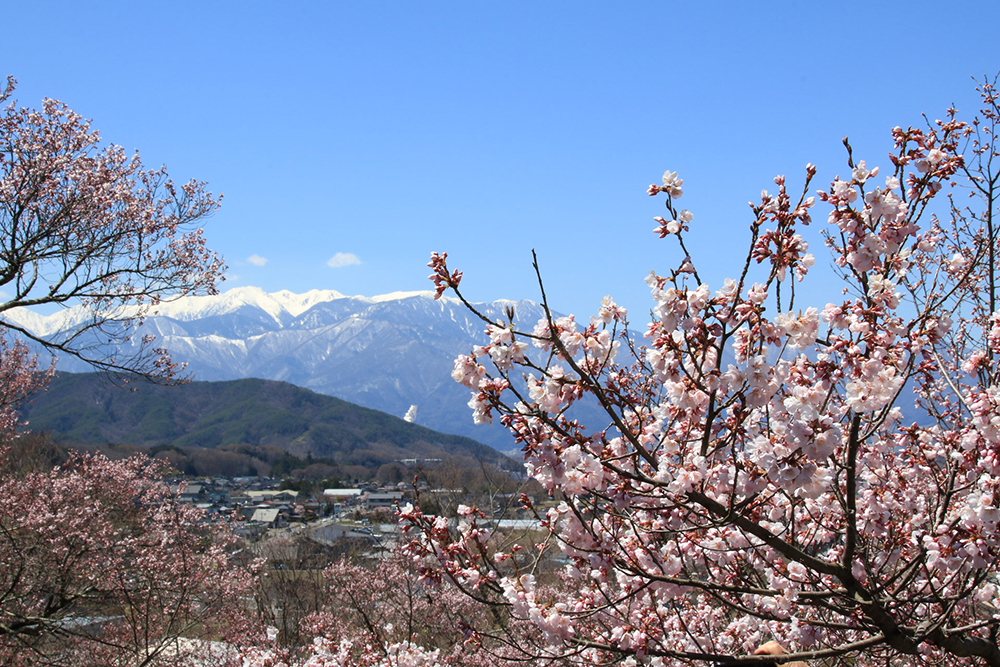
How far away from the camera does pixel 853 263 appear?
2.60 metres

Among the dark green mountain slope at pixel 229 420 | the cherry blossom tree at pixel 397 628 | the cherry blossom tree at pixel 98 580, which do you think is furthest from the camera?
the dark green mountain slope at pixel 229 420

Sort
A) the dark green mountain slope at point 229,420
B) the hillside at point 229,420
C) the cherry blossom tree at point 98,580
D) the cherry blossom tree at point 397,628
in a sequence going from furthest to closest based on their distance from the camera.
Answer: the dark green mountain slope at point 229,420, the hillside at point 229,420, the cherry blossom tree at point 98,580, the cherry blossom tree at point 397,628

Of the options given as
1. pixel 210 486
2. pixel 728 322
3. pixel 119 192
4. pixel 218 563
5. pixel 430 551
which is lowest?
pixel 210 486

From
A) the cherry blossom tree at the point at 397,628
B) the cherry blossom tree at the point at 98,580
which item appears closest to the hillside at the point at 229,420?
the cherry blossom tree at the point at 397,628

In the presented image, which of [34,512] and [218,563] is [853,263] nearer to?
[34,512]

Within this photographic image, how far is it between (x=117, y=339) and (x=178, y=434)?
173 m

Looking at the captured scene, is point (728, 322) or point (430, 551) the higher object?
point (728, 322)

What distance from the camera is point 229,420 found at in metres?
166

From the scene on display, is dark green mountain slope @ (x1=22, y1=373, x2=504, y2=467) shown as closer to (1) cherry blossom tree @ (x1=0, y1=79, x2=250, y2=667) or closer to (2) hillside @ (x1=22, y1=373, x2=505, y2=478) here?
(2) hillside @ (x1=22, y1=373, x2=505, y2=478)

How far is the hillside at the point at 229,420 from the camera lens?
144 metres

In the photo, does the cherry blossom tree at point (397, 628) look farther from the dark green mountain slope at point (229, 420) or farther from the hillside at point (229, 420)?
the hillside at point (229, 420)

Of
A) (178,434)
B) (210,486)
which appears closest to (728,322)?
(210,486)

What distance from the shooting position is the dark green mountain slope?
144 metres

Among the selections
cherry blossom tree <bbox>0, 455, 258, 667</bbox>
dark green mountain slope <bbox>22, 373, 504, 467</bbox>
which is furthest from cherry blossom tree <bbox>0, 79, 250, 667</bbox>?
dark green mountain slope <bbox>22, 373, 504, 467</bbox>
